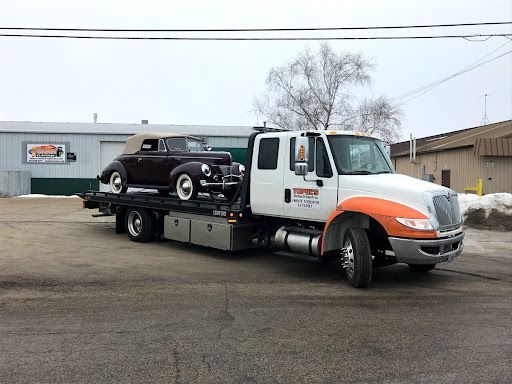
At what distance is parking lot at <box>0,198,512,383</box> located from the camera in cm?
431

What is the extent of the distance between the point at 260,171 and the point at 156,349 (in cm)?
496

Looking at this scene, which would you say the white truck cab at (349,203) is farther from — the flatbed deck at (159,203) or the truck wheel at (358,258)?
the flatbed deck at (159,203)

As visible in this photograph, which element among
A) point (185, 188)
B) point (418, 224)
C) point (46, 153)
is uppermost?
point (46, 153)

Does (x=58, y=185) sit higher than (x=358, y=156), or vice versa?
(x=358, y=156)

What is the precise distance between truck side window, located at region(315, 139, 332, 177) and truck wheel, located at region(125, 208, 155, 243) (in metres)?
5.25

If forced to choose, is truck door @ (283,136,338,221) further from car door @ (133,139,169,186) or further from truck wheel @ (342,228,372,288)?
car door @ (133,139,169,186)

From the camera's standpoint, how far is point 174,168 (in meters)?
11.4

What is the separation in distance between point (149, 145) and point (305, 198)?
5.41 metres

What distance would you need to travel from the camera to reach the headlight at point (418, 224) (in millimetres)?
6953

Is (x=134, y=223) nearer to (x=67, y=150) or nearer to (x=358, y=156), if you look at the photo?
(x=358, y=156)

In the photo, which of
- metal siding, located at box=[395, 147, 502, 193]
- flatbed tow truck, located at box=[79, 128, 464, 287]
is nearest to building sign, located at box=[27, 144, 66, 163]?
flatbed tow truck, located at box=[79, 128, 464, 287]

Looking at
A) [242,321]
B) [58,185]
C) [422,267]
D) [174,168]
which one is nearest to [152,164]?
[174,168]

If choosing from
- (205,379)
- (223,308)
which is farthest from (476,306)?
(205,379)

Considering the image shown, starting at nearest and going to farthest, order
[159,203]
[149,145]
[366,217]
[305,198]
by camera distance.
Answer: [366,217]
[305,198]
[159,203]
[149,145]
